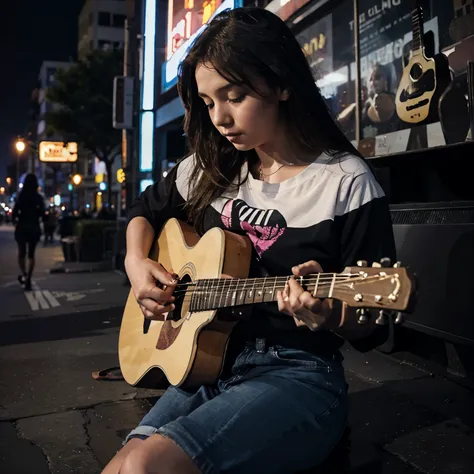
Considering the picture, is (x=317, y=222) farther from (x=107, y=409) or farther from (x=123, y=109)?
(x=123, y=109)

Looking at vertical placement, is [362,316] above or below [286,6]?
below

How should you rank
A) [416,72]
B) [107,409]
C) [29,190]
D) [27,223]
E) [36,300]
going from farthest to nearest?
[29,190]
[27,223]
[36,300]
[416,72]
[107,409]

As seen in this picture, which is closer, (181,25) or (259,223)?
(259,223)

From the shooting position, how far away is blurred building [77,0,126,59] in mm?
49906

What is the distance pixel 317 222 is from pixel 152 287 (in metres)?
0.60

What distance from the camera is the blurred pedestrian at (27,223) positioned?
8.46m

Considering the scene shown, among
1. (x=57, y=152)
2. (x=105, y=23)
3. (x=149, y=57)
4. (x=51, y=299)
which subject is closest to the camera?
(x=51, y=299)

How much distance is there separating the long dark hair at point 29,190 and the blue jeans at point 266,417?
25.2ft

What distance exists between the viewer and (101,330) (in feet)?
17.2

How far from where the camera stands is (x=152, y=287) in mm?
1799

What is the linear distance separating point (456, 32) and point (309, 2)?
6.07ft

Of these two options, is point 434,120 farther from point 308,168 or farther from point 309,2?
point 308,168

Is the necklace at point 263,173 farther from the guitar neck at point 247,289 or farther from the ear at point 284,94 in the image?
the guitar neck at point 247,289

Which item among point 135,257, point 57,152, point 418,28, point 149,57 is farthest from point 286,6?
point 57,152
